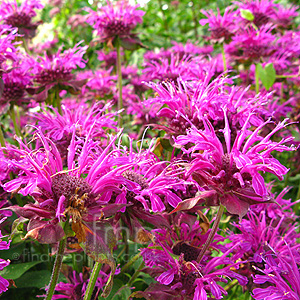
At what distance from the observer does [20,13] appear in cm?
168

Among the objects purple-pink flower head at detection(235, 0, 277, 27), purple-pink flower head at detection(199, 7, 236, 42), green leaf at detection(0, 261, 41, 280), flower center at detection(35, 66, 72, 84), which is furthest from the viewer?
purple-pink flower head at detection(235, 0, 277, 27)

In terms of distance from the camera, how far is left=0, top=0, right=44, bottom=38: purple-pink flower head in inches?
64.8

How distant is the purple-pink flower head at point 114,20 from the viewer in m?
1.68

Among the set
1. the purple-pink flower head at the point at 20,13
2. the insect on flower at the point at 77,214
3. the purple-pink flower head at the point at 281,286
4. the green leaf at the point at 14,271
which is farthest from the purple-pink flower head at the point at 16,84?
the purple-pink flower head at the point at 281,286

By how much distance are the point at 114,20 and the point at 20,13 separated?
0.46 metres

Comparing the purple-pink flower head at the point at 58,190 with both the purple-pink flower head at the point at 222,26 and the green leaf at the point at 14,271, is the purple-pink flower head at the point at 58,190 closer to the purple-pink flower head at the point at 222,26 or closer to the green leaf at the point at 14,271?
the green leaf at the point at 14,271

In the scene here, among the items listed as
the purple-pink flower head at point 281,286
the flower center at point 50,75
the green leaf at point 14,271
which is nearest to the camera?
the purple-pink flower head at point 281,286

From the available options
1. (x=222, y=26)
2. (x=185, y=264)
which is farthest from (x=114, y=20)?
(x=185, y=264)

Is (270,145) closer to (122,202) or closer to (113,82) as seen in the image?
(122,202)

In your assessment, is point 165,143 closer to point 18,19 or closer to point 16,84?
point 16,84

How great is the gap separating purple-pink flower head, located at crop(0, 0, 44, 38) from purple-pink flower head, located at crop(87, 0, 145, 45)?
281 mm

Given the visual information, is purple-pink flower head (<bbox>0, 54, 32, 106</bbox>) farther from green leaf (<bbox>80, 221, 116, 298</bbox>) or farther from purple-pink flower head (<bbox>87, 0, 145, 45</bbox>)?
green leaf (<bbox>80, 221, 116, 298</bbox>)

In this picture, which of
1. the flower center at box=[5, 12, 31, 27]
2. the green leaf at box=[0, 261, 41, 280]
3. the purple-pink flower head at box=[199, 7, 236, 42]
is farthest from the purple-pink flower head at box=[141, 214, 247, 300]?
the flower center at box=[5, 12, 31, 27]

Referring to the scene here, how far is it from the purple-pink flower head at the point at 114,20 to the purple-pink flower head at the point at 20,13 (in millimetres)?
281
